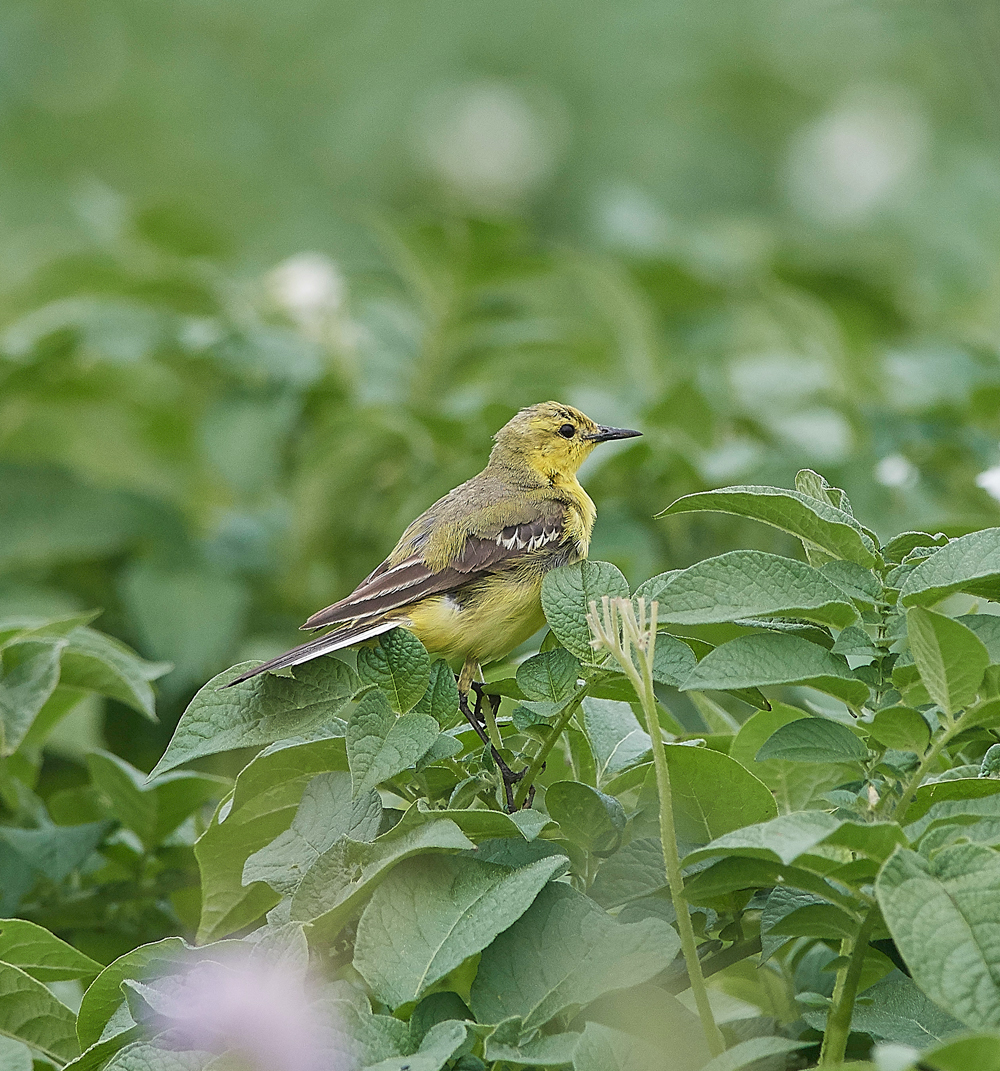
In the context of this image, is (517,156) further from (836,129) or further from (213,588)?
(213,588)

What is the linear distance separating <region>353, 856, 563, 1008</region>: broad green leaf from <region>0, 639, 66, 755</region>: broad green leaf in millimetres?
768

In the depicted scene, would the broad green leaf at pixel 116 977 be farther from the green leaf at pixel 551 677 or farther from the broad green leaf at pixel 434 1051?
the green leaf at pixel 551 677

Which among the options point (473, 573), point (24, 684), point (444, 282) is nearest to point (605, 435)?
point (473, 573)

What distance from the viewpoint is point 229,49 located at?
28.6 feet

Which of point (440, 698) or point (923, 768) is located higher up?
point (440, 698)

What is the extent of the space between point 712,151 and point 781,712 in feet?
24.4

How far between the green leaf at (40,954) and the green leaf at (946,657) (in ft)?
3.29

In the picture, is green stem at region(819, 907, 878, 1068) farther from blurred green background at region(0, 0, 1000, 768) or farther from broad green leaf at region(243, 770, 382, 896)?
blurred green background at region(0, 0, 1000, 768)

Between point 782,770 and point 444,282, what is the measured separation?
108 inches

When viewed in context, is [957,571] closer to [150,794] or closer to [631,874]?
[631,874]

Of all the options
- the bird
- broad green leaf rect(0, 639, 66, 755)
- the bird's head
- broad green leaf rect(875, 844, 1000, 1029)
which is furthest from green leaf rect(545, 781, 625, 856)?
the bird's head

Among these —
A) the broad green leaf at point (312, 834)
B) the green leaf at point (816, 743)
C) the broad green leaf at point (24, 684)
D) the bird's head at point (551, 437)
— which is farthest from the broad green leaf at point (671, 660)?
the bird's head at point (551, 437)

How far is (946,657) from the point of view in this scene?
1279 millimetres

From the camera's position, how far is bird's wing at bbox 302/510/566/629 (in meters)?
2.12
